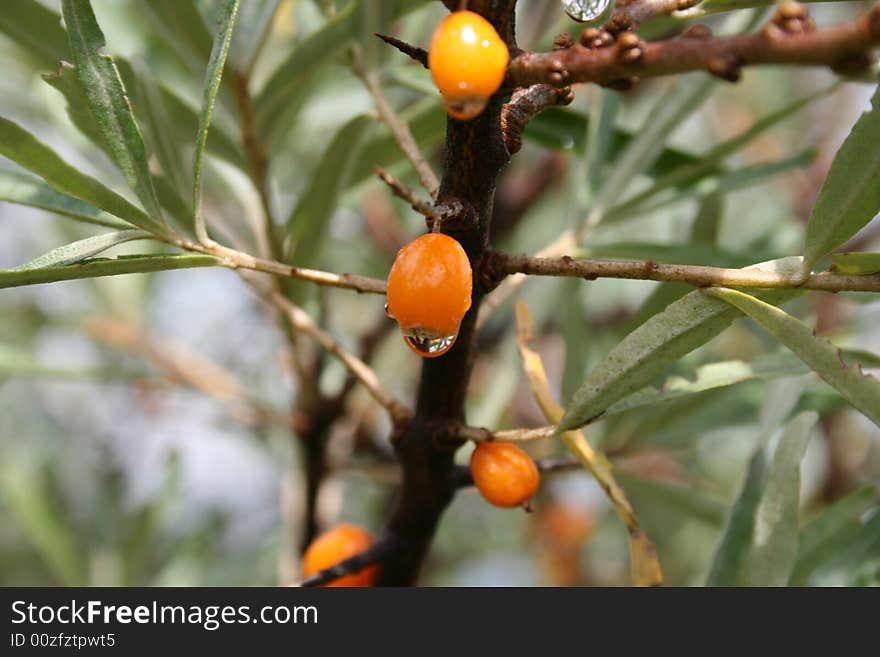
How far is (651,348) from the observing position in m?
0.50

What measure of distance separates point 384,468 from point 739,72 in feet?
3.21

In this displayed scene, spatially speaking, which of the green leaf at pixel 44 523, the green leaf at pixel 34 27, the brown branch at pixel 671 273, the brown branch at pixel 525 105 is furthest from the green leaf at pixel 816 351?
the green leaf at pixel 44 523

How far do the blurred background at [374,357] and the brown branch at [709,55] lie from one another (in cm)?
31

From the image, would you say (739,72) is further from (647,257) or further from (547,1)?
(547,1)

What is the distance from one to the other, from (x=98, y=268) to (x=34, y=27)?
29 cm

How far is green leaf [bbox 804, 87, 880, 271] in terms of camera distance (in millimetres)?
438

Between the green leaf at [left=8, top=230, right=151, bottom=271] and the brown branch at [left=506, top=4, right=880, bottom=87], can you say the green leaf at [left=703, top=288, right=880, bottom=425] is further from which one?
the green leaf at [left=8, top=230, right=151, bottom=271]

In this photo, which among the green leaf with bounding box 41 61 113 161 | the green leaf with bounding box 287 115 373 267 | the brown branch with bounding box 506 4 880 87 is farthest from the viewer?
the green leaf with bounding box 287 115 373 267

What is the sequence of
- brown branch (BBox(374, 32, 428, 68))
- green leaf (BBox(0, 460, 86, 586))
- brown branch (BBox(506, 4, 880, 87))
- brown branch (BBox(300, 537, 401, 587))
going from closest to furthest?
brown branch (BBox(506, 4, 880, 87)), brown branch (BBox(374, 32, 428, 68)), brown branch (BBox(300, 537, 401, 587)), green leaf (BBox(0, 460, 86, 586))

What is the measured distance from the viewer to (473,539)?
173 centimetres

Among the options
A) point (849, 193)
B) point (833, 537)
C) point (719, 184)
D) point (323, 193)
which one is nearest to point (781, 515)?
point (833, 537)

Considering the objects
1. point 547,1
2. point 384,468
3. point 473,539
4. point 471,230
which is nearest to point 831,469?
point 473,539

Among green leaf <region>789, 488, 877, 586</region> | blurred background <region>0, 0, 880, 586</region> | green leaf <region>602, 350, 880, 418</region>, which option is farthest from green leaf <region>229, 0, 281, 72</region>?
green leaf <region>789, 488, 877, 586</region>

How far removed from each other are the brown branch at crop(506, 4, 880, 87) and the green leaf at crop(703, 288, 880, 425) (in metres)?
0.16
